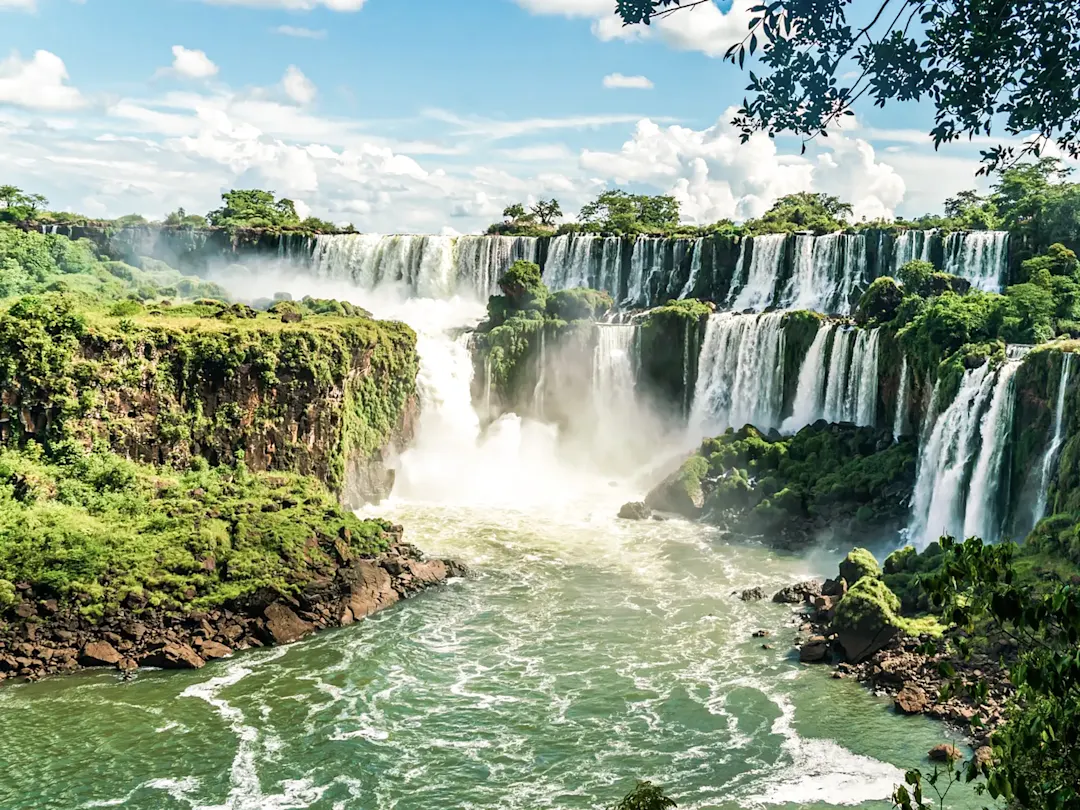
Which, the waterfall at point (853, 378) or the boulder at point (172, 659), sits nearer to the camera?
the boulder at point (172, 659)

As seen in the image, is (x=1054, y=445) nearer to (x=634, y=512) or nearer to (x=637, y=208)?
(x=634, y=512)

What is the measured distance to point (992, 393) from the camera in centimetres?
2573

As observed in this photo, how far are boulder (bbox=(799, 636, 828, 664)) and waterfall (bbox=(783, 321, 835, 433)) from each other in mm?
14843

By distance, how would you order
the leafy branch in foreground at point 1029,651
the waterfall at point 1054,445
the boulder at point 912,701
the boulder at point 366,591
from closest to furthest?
1. the leafy branch in foreground at point 1029,651
2. the boulder at point 912,701
3. the boulder at point 366,591
4. the waterfall at point 1054,445

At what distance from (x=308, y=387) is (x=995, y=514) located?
62.9 ft

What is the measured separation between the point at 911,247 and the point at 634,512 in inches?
675

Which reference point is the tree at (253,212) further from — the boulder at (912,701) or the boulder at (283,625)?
the boulder at (912,701)

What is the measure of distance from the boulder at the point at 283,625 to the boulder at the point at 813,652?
10840mm

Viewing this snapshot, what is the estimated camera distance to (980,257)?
3756 cm

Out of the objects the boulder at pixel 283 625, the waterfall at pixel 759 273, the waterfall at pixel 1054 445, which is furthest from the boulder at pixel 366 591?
the waterfall at pixel 759 273

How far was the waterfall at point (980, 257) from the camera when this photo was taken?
122 feet

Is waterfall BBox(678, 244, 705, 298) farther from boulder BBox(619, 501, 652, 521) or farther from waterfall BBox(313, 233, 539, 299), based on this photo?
boulder BBox(619, 501, 652, 521)

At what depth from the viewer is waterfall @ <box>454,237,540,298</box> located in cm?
4838

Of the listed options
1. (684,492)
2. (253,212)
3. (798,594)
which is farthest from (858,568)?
(253,212)
